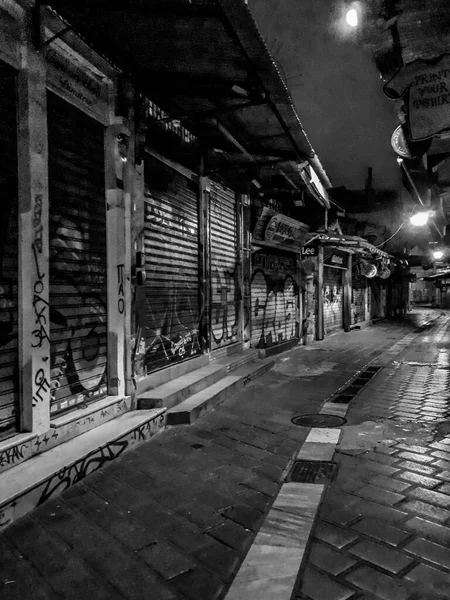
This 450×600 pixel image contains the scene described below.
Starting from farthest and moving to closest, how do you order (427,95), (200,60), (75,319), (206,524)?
(427,95) < (200,60) < (75,319) < (206,524)

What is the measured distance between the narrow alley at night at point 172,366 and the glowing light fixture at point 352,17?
0.10ft

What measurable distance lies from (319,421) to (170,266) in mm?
3980

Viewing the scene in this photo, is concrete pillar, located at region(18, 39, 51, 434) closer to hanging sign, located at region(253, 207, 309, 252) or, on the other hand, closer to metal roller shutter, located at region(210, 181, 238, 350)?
metal roller shutter, located at region(210, 181, 238, 350)

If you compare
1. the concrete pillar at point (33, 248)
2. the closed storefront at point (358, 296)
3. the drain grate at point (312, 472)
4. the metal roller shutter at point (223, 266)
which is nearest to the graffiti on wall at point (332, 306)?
the closed storefront at point (358, 296)

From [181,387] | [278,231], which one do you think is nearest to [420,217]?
[278,231]

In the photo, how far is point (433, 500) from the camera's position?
400 cm

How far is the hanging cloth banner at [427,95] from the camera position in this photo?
591 cm

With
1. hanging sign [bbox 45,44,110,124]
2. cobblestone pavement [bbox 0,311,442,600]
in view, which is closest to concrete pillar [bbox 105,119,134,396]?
hanging sign [bbox 45,44,110,124]

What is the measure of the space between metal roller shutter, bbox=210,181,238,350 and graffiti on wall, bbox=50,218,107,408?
4.28 m

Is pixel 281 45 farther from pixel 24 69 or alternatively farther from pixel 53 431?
pixel 53 431

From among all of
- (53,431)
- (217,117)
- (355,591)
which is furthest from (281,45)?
(355,591)

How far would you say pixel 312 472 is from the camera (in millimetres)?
4750

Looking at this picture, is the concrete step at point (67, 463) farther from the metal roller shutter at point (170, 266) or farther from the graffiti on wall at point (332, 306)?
the graffiti on wall at point (332, 306)

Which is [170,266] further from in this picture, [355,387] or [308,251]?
[308,251]
